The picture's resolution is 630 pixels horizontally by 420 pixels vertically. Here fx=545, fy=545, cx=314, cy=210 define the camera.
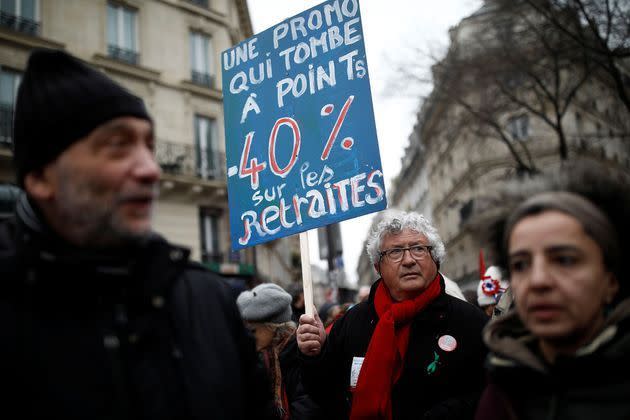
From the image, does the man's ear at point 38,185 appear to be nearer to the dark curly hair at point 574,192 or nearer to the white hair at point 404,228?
the dark curly hair at point 574,192

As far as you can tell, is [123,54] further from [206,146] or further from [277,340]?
[277,340]

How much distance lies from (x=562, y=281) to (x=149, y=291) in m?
1.26

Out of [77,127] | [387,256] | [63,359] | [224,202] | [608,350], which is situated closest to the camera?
[63,359]

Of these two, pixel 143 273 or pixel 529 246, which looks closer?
pixel 143 273

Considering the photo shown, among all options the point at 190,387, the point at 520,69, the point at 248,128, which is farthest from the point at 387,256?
the point at 520,69

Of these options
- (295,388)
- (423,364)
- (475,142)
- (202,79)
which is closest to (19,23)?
(202,79)

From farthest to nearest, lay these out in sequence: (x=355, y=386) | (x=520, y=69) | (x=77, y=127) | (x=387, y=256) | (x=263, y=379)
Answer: (x=520, y=69) < (x=387, y=256) < (x=355, y=386) < (x=263, y=379) < (x=77, y=127)

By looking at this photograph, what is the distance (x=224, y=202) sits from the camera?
1923cm

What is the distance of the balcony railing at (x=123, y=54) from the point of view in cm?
1712

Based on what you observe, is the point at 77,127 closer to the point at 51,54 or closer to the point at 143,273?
the point at 51,54

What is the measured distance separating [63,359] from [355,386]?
6.94 ft

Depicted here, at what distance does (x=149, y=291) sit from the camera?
1.58 metres

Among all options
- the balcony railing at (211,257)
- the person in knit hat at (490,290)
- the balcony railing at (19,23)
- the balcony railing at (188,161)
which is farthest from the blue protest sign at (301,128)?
the balcony railing at (211,257)

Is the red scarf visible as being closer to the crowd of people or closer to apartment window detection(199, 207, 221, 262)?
the crowd of people
